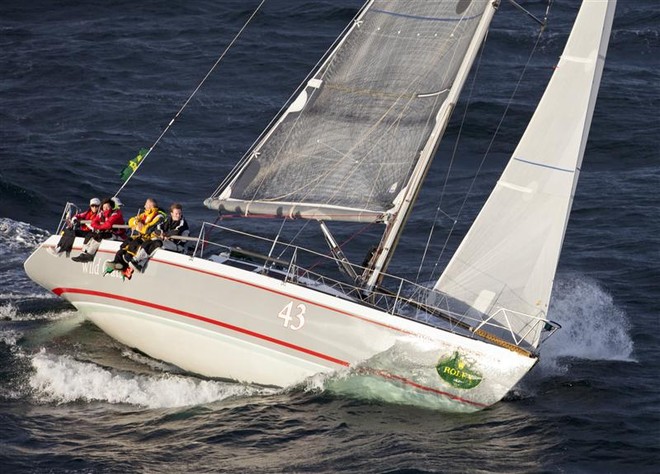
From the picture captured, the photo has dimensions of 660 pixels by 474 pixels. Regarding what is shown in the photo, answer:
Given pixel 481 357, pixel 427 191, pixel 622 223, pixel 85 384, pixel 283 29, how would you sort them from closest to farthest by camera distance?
1. pixel 481 357
2. pixel 85 384
3. pixel 622 223
4. pixel 427 191
5. pixel 283 29

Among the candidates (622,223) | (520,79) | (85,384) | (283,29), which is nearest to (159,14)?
(283,29)

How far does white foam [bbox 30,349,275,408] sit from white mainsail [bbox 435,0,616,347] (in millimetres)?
4049

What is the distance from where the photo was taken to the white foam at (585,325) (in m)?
20.9

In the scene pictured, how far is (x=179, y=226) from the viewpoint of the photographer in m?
20.0

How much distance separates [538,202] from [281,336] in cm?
466

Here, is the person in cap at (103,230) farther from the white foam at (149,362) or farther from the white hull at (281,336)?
the white foam at (149,362)

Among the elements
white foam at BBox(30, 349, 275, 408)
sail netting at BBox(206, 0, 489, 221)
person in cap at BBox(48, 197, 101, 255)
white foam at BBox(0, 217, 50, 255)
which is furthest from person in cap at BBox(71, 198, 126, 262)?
white foam at BBox(0, 217, 50, 255)

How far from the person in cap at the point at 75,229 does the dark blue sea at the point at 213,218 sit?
5.63 ft

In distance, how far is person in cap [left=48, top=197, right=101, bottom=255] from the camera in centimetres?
2066

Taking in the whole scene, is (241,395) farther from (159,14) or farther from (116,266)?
(159,14)

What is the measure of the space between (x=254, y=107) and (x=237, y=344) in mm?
14577

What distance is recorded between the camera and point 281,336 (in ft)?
61.6

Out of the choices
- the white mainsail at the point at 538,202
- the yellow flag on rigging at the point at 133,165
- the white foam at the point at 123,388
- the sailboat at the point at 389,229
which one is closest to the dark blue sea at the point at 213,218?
the white foam at the point at 123,388

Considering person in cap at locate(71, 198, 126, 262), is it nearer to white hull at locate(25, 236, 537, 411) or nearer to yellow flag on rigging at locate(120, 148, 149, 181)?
white hull at locate(25, 236, 537, 411)
